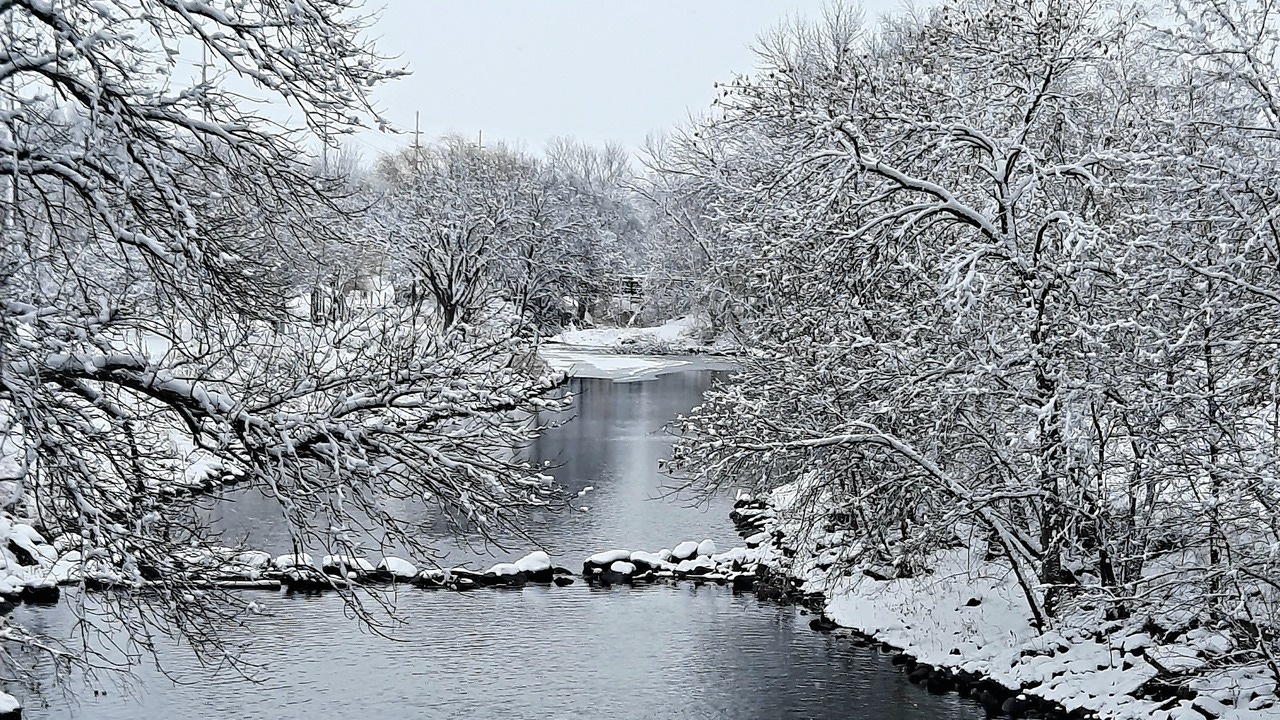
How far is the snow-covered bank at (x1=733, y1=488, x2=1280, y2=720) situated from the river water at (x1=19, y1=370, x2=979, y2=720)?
63 centimetres

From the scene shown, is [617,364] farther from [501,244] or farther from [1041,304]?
[1041,304]

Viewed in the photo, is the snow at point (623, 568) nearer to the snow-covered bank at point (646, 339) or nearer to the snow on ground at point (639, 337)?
the snow-covered bank at point (646, 339)

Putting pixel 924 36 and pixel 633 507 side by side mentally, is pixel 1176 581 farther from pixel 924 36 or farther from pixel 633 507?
pixel 633 507

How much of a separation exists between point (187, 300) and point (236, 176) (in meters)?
0.84

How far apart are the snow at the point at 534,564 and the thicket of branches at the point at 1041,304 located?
5.04 metres

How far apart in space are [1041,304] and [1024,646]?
456cm

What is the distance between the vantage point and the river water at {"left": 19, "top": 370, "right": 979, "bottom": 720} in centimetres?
1300

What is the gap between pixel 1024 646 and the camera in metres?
14.1

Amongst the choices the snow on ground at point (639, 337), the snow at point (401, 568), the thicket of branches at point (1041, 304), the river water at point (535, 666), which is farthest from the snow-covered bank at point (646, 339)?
the thicket of branches at point (1041, 304)

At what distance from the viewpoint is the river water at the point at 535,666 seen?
13000 mm

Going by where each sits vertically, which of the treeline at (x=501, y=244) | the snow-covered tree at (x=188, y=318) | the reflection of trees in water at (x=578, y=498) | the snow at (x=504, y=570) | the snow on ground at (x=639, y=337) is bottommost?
the snow at (x=504, y=570)

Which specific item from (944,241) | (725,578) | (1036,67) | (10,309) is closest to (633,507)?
(725,578)

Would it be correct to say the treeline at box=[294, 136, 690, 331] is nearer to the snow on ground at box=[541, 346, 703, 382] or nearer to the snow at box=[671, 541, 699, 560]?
the snow on ground at box=[541, 346, 703, 382]

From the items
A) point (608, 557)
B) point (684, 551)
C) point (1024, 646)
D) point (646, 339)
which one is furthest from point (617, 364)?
point (1024, 646)
